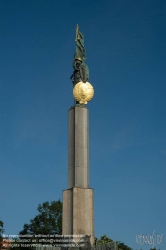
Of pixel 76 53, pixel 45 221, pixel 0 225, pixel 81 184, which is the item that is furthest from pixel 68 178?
pixel 0 225

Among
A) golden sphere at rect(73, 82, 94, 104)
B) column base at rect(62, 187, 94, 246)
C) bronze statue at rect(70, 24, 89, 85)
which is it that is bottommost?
column base at rect(62, 187, 94, 246)

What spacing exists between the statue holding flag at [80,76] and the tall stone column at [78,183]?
2.59ft

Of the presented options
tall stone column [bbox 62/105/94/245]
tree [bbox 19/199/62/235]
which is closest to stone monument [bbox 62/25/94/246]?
tall stone column [bbox 62/105/94/245]

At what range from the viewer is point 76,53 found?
2917cm

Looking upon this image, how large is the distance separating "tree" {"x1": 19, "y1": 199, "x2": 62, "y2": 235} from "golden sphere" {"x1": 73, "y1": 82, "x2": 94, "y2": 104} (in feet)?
61.7

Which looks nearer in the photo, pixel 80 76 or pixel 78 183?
pixel 78 183

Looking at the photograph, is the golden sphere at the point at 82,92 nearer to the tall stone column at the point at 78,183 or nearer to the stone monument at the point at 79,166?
the stone monument at the point at 79,166

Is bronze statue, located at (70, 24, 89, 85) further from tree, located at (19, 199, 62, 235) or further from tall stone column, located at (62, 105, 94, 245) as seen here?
tree, located at (19, 199, 62, 235)

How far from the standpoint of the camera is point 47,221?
4281 cm

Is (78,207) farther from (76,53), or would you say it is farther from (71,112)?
(76,53)

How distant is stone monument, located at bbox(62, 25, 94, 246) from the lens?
2480 cm

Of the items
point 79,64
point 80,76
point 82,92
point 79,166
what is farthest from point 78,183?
point 79,64

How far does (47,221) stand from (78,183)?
18.7 meters

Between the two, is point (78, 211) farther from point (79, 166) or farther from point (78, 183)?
point (79, 166)
